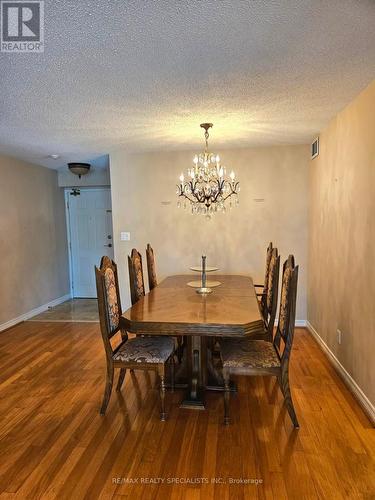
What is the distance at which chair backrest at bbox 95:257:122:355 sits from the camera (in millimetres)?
2242

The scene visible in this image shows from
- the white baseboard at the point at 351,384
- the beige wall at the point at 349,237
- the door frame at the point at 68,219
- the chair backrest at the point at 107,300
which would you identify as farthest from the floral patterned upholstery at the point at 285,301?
the door frame at the point at 68,219

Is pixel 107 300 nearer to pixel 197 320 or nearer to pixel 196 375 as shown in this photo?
pixel 197 320

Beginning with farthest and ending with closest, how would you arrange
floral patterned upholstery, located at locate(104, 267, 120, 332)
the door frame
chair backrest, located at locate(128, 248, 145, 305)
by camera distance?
the door frame
chair backrest, located at locate(128, 248, 145, 305)
floral patterned upholstery, located at locate(104, 267, 120, 332)

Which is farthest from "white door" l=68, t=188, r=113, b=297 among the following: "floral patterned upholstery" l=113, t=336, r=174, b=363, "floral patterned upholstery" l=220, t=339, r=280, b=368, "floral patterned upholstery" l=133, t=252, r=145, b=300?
"floral patterned upholstery" l=220, t=339, r=280, b=368

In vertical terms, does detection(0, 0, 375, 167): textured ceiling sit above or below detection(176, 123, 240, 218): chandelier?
Answer: above

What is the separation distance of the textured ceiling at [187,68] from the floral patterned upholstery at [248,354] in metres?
1.90

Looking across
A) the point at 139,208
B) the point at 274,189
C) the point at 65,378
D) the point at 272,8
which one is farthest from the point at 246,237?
the point at 272,8

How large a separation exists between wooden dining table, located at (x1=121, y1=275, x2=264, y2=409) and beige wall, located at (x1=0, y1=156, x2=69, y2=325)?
2468mm

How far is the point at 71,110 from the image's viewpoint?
264 cm

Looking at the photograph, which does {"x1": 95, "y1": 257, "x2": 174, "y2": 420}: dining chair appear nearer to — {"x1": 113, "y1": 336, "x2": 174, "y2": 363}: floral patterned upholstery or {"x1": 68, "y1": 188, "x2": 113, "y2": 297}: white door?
{"x1": 113, "y1": 336, "x2": 174, "y2": 363}: floral patterned upholstery

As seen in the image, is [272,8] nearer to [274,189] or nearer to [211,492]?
[211,492]

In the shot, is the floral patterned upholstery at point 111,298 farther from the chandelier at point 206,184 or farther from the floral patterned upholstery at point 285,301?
the floral patterned upholstery at point 285,301

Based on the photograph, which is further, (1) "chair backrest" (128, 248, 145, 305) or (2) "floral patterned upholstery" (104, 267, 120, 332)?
(1) "chair backrest" (128, 248, 145, 305)

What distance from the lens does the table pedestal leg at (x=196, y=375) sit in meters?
2.37
